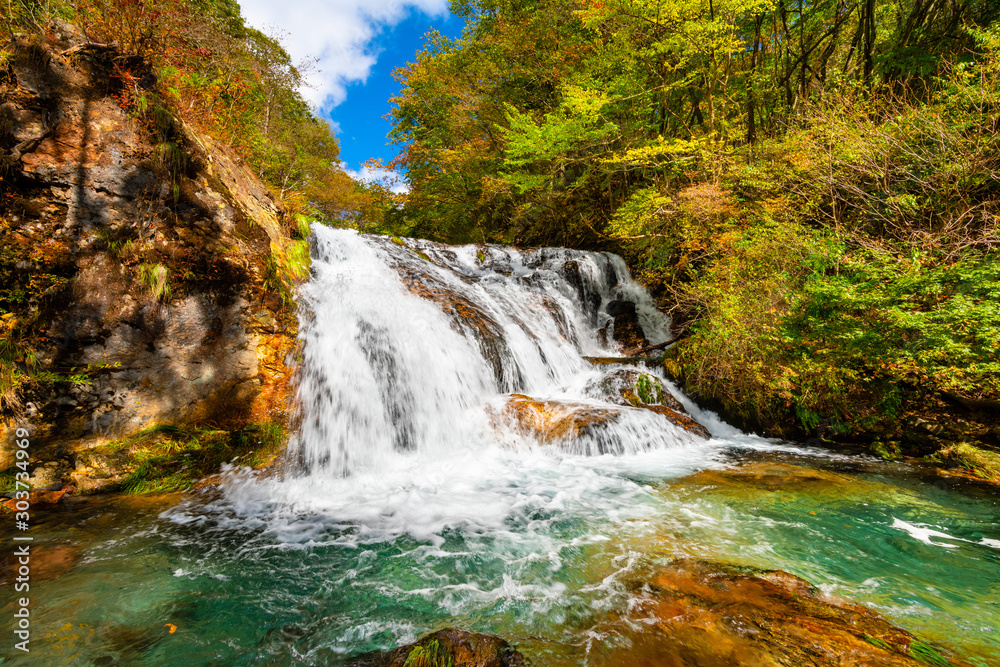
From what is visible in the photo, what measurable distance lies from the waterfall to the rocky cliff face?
797mm

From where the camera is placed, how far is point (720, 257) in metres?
8.66

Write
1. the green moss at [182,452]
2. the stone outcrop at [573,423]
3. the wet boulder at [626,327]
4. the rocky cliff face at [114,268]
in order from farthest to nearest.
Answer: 1. the wet boulder at [626,327]
2. the stone outcrop at [573,423]
3. the green moss at [182,452]
4. the rocky cliff face at [114,268]

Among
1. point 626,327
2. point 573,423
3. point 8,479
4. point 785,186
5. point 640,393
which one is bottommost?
point 8,479

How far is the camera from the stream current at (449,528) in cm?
249

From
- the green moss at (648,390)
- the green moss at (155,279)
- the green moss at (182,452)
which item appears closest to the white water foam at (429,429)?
the green moss at (182,452)

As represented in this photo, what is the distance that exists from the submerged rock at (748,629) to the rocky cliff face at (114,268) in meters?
4.88

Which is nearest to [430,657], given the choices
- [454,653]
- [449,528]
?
[454,653]

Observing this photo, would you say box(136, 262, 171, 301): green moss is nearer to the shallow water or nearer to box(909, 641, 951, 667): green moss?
the shallow water

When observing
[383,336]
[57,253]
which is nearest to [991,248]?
[383,336]

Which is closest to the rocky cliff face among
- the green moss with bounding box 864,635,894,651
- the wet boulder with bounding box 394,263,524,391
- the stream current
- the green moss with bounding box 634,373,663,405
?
the stream current

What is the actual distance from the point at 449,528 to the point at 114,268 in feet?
16.4

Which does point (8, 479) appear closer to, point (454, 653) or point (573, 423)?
point (454, 653)

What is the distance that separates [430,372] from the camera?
21.1 ft

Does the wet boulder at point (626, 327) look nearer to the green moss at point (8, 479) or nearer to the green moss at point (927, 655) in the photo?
the green moss at point (927, 655)
